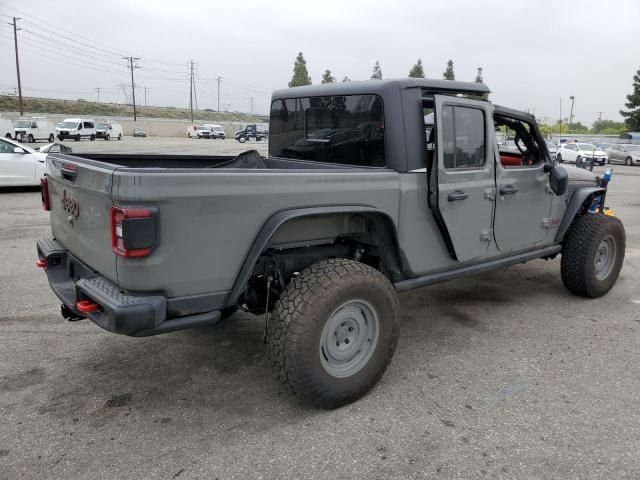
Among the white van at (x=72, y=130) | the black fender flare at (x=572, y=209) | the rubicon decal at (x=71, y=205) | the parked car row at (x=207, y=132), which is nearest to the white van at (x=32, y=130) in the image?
the white van at (x=72, y=130)

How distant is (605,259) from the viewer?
17.3ft

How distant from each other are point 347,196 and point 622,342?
264 cm

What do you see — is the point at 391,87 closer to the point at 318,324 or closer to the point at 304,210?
the point at 304,210

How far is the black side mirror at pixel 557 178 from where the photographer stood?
4.53 meters

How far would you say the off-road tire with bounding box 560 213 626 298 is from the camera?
4859mm

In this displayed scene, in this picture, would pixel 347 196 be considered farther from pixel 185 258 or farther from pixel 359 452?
pixel 359 452

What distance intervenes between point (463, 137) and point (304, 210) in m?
1.48

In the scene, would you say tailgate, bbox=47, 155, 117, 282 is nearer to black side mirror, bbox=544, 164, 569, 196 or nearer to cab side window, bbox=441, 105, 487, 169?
cab side window, bbox=441, 105, 487, 169

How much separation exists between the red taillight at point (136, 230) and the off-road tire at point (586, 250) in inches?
156

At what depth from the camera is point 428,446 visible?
2.74 m

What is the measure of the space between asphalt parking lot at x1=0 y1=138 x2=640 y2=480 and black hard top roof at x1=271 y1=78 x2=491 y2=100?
6.21 ft

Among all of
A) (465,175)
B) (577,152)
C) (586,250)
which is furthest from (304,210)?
(577,152)

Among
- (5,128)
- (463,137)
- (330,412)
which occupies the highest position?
(5,128)

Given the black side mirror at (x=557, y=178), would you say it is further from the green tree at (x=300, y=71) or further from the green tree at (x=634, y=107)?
the green tree at (x=300, y=71)
